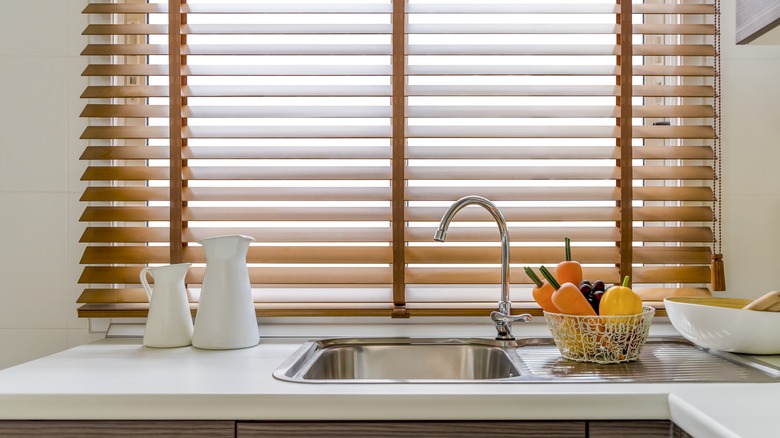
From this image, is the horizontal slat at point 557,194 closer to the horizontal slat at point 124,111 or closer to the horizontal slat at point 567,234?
the horizontal slat at point 567,234

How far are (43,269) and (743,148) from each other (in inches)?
75.1

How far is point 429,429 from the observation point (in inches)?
46.1

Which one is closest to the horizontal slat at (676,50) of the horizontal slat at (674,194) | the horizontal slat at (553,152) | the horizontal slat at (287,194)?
the horizontal slat at (553,152)

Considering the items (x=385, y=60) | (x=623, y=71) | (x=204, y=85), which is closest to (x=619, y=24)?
(x=623, y=71)

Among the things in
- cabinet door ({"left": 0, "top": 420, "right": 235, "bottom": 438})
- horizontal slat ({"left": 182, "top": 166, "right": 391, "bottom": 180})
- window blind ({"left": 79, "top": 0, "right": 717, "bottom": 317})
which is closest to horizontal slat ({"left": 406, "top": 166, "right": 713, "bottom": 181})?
window blind ({"left": 79, "top": 0, "right": 717, "bottom": 317})

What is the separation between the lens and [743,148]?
1.85m

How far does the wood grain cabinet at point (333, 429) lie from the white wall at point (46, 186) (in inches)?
28.1

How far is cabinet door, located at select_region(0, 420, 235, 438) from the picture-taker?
117 cm

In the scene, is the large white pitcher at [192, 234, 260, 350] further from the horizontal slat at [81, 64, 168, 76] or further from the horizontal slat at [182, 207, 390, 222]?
the horizontal slat at [81, 64, 168, 76]

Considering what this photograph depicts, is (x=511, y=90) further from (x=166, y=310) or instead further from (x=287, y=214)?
(x=166, y=310)

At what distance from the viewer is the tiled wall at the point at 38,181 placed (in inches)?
71.3

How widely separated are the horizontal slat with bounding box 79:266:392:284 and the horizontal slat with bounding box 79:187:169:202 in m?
0.18

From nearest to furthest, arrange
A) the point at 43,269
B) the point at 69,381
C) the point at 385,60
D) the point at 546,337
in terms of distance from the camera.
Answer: the point at 69,381, the point at 546,337, the point at 43,269, the point at 385,60

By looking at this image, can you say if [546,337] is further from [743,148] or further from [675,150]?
[743,148]
